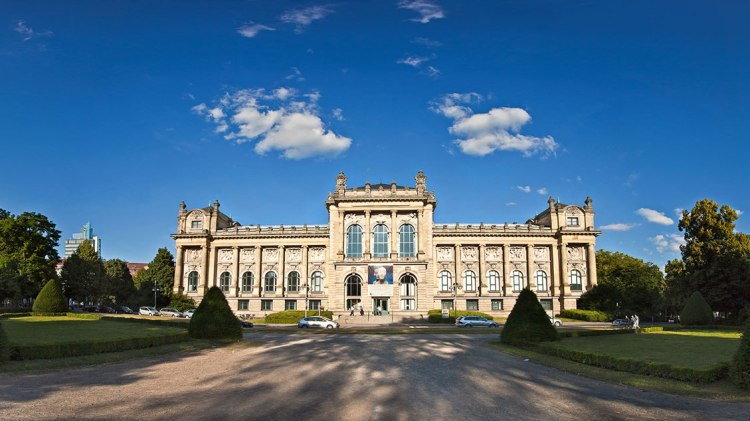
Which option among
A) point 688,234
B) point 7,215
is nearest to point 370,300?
point 688,234

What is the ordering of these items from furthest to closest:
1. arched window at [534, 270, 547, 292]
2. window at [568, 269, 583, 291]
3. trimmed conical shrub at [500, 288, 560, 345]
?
arched window at [534, 270, 547, 292] → window at [568, 269, 583, 291] → trimmed conical shrub at [500, 288, 560, 345]

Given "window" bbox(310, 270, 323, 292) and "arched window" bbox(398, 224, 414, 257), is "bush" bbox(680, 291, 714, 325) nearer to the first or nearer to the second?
"arched window" bbox(398, 224, 414, 257)

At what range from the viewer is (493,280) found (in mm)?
90750

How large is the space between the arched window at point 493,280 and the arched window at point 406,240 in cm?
1555

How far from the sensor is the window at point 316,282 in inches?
3637

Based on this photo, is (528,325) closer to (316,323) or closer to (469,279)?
(316,323)

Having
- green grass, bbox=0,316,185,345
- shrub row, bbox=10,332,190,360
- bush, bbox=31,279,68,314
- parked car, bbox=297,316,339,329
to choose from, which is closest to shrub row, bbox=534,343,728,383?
shrub row, bbox=10,332,190,360

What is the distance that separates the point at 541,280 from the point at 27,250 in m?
78.4

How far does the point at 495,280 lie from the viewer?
298 feet

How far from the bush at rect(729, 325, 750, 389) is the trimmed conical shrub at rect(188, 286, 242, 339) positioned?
28.8 metres

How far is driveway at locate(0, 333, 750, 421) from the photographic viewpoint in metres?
13.4

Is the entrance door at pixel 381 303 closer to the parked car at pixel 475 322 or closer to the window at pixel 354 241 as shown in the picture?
the window at pixel 354 241

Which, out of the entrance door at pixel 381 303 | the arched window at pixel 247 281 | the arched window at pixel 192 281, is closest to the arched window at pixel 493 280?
the entrance door at pixel 381 303

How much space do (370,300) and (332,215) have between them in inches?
608
